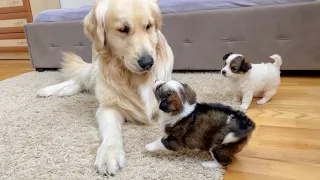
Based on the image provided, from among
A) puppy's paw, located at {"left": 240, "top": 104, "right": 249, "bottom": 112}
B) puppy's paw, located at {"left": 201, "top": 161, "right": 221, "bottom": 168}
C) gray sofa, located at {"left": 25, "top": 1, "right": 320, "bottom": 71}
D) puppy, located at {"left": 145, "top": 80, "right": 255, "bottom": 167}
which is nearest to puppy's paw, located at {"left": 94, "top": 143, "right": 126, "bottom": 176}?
puppy, located at {"left": 145, "top": 80, "right": 255, "bottom": 167}

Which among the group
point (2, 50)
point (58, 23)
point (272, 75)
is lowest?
point (2, 50)

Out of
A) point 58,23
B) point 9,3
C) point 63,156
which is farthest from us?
point 9,3

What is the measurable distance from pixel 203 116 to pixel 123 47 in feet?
1.56

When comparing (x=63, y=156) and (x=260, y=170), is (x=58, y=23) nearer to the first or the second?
(x=63, y=156)

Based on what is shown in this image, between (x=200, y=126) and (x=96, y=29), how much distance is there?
66 cm

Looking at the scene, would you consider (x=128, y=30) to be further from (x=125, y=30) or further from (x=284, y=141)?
(x=284, y=141)

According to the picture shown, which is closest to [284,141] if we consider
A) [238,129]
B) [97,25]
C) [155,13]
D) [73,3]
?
[238,129]

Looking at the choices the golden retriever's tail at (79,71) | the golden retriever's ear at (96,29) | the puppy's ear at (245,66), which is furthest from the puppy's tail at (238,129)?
the golden retriever's tail at (79,71)

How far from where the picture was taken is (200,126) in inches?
33.4

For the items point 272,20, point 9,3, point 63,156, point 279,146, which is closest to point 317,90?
point 272,20

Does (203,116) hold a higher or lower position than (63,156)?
higher

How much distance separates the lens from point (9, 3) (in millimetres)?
3533

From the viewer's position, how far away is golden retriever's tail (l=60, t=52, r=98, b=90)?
1.71 metres

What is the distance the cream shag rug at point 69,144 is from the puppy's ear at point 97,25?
1.28ft
